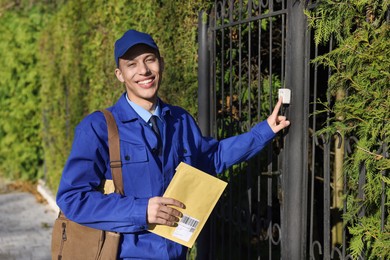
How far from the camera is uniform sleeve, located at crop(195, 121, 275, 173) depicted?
3.45m

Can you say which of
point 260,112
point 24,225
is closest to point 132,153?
point 260,112

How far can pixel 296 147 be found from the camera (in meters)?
3.40

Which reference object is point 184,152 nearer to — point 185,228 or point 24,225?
point 185,228

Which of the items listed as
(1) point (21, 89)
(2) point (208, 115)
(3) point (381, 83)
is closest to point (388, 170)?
(3) point (381, 83)

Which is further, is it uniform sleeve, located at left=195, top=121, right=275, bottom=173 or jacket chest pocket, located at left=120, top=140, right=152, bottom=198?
uniform sleeve, located at left=195, top=121, right=275, bottom=173

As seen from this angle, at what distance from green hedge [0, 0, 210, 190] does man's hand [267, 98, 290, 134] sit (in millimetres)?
1343

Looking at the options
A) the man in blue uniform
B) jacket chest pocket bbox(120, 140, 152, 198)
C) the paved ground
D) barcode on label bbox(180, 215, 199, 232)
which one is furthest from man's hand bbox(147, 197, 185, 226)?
the paved ground

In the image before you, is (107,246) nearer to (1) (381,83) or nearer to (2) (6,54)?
(1) (381,83)

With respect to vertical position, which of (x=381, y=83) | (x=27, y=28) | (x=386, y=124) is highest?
(x=27, y=28)

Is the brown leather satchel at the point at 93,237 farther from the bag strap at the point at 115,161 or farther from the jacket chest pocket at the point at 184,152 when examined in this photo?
the jacket chest pocket at the point at 184,152

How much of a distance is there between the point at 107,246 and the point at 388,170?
4.45ft

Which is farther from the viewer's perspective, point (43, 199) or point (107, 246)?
point (43, 199)

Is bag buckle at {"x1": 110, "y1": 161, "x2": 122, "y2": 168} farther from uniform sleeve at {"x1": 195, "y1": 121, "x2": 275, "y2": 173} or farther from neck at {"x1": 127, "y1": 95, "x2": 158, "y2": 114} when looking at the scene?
uniform sleeve at {"x1": 195, "y1": 121, "x2": 275, "y2": 173}

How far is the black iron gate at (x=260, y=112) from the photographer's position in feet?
11.0
